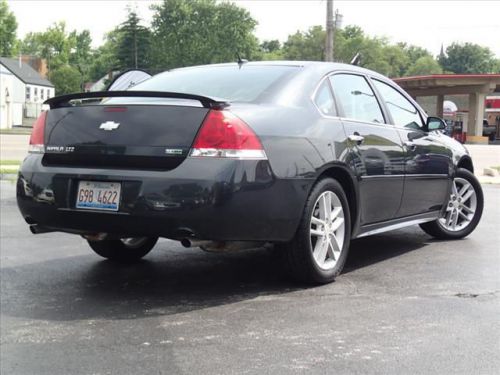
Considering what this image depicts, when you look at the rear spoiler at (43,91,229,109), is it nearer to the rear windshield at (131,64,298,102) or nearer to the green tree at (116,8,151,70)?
the rear windshield at (131,64,298,102)

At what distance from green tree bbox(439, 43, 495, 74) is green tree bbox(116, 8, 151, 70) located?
2490 inches

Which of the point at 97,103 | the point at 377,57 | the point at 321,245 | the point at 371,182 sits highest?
the point at 377,57

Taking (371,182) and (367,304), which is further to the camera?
(371,182)

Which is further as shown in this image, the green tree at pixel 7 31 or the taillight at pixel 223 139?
the green tree at pixel 7 31

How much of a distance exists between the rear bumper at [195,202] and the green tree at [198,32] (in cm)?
8242

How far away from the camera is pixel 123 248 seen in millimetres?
5258

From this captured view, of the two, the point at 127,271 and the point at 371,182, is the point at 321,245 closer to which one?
the point at 371,182

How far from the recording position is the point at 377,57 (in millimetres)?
96812

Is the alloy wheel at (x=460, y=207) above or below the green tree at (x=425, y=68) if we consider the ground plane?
below

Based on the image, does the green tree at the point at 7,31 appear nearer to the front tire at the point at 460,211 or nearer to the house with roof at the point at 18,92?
the house with roof at the point at 18,92

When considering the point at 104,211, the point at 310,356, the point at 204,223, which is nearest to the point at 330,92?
the point at 204,223

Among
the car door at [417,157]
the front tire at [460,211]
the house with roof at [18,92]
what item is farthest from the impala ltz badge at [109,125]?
the house with roof at [18,92]

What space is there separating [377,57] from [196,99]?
318 feet

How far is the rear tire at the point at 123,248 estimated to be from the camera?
517 cm
